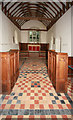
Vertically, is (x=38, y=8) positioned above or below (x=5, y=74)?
above

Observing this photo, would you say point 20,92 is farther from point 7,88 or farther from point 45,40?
point 45,40

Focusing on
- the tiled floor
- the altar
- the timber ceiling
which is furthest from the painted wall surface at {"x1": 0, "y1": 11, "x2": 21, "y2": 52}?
the altar

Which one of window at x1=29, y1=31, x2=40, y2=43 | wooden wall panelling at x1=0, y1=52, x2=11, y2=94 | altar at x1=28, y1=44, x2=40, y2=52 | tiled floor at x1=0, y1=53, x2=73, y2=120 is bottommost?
tiled floor at x1=0, y1=53, x2=73, y2=120

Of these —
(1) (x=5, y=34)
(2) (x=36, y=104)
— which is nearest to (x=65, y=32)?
(1) (x=5, y=34)

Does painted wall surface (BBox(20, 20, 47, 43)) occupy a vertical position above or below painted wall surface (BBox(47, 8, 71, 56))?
above

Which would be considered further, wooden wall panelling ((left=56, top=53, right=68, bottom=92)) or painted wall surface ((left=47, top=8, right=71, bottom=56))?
painted wall surface ((left=47, top=8, right=71, bottom=56))

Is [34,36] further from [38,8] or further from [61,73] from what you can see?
[61,73]

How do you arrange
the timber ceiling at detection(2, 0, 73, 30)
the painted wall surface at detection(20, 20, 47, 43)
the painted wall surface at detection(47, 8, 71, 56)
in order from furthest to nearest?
the painted wall surface at detection(20, 20, 47, 43), the timber ceiling at detection(2, 0, 73, 30), the painted wall surface at detection(47, 8, 71, 56)

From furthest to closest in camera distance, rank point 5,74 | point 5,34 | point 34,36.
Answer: point 34,36, point 5,34, point 5,74

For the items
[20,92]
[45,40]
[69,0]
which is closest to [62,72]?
[20,92]

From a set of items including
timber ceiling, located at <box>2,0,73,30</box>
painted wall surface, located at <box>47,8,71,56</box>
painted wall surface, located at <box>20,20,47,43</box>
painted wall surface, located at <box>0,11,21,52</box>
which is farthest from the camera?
painted wall surface, located at <box>20,20,47,43</box>

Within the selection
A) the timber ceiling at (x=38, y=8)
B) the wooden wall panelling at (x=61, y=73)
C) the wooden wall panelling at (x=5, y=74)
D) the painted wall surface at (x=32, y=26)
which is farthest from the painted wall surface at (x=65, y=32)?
the painted wall surface at (x=32, y=26)

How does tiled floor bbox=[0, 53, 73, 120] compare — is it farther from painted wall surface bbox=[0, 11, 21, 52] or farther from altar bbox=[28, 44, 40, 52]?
altar bbox=[28, 44, 40, 52]

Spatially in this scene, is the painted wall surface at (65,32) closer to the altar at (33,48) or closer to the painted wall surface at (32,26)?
the altar at (33,48)
